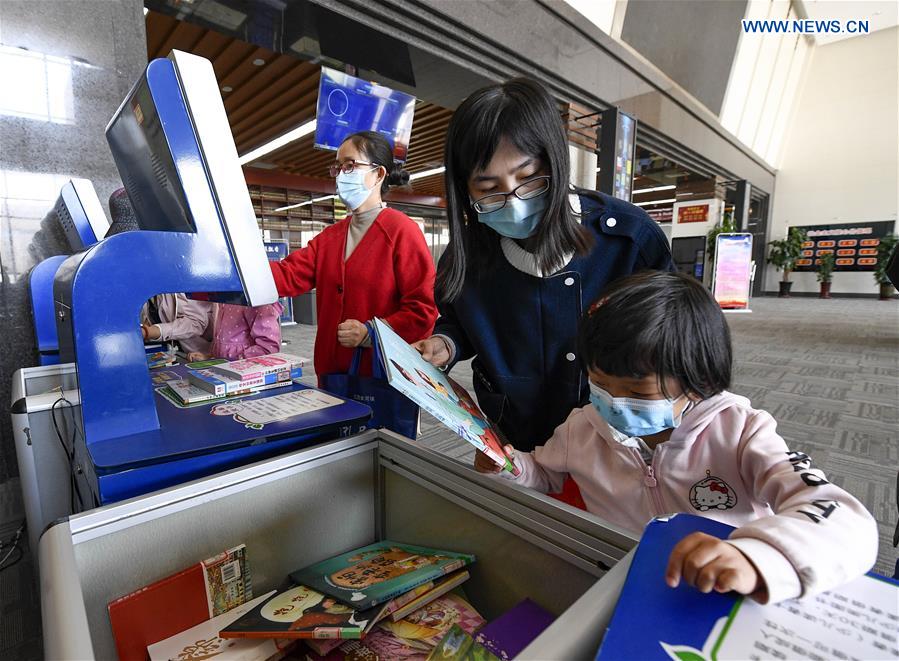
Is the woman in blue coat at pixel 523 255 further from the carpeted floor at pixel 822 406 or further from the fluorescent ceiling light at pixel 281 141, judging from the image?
the fluorescent ceiling light at pixel 281 141

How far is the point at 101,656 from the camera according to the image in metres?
0.60

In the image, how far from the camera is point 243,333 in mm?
1710

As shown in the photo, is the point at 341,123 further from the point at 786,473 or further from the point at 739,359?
the point at 739,359

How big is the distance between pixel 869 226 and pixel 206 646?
16382 millimetres

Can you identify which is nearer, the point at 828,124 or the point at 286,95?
the point at 286,95

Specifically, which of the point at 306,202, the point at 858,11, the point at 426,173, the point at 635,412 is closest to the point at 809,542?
the point at 635,412

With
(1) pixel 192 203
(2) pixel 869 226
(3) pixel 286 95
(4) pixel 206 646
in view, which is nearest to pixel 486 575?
(4) pixel 206 646

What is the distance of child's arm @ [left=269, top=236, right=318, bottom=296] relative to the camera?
1554mm

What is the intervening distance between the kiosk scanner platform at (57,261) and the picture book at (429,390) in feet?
5.33

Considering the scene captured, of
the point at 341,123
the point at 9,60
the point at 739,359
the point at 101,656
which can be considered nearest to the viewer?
the point at 101,656

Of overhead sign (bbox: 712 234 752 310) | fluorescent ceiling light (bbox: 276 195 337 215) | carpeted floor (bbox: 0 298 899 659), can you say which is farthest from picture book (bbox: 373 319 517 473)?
fluorescent ceiling light (bbox: 276 195 337 215)

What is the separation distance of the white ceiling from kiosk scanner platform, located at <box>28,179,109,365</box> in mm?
14604

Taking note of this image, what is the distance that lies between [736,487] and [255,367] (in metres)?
0.99

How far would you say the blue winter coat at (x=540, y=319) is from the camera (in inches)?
38.3
